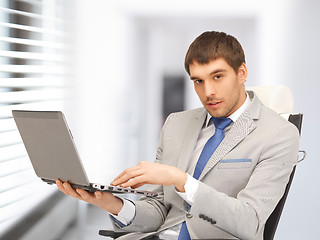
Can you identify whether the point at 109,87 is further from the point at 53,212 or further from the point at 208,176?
the point at 208,176

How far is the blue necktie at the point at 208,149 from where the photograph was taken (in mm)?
1671

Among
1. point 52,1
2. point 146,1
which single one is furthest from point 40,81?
point 146,1

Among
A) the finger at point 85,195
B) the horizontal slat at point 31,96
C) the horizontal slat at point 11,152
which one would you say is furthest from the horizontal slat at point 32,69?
the finger at point 85,195

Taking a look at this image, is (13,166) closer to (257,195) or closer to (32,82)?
(32,82)

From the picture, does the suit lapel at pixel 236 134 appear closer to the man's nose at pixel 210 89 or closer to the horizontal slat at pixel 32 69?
the man's nose at pixel 210 89

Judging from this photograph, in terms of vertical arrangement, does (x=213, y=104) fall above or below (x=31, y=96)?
above

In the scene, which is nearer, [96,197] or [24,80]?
Answer: [96,197]

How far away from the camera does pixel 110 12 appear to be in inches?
223

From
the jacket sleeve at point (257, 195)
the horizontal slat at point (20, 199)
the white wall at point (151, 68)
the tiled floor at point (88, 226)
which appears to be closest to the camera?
the jacket sleeve at point (257, 195)

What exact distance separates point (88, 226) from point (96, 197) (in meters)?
2.84

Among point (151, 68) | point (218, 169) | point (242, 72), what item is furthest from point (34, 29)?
point (151, 68)

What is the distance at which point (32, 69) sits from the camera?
308 centimetres

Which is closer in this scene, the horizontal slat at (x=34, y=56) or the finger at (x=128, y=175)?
the finger at (x=128, y=175)

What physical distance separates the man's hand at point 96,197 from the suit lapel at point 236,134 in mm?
316
